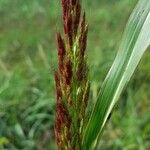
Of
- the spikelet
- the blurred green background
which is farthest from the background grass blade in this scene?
the blurred green background

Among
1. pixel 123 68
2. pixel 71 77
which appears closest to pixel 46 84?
pixel 123 68

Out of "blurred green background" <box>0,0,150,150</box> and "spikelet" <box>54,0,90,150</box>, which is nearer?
"spikelet" <box>54,0,90,150</box>

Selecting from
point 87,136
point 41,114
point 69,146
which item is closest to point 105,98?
point 87,136

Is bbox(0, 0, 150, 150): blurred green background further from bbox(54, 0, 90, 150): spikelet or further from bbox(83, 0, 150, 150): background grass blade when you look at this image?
bbox(54, 0, 90, 150): spikelet

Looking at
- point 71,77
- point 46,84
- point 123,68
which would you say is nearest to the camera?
point 71,77

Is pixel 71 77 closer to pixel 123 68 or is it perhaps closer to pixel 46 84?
pixel 123 68

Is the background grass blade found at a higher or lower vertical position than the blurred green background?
higher

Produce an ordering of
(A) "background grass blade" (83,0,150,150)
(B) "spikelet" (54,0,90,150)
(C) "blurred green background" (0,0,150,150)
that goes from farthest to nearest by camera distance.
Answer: (C) "blurred green background" (0,0,150,150)
(A) "background grass blade" (83,0,150,150)
(B) "spikelet" (54,0,90,150)
